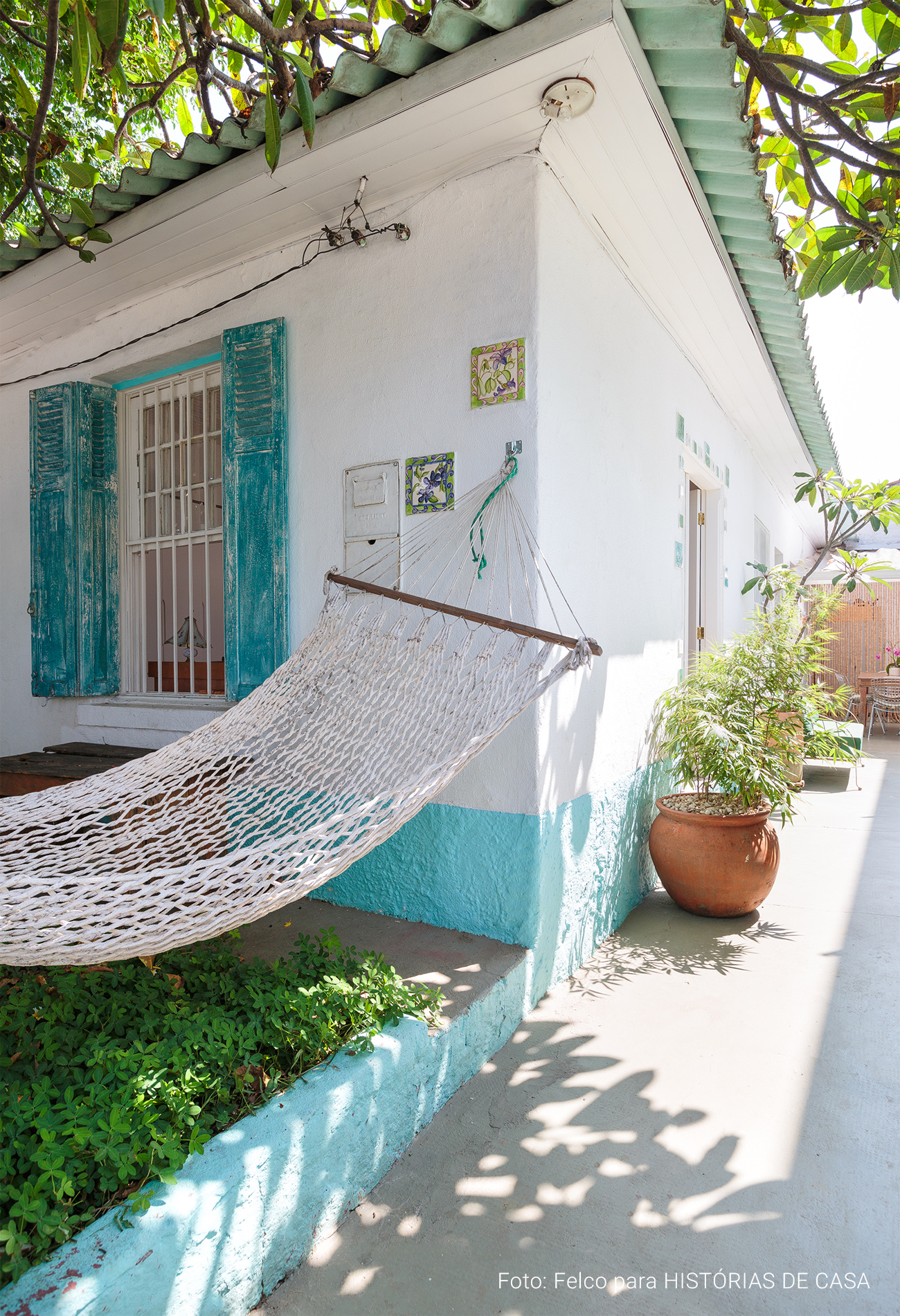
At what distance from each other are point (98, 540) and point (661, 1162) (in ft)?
10.2

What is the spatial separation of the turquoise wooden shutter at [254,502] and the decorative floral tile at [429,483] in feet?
1.80

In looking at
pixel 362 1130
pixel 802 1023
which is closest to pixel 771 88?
pixel 802 1023

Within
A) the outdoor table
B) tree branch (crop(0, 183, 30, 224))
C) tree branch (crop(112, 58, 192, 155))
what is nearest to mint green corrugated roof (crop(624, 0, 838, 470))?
tree branch (crop(112, 58, 192, 155))

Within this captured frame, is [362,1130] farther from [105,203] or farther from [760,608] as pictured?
[760,608]

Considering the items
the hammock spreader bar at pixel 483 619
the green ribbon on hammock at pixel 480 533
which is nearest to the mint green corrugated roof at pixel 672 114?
the green ribbon on hammock at pixel 480 533

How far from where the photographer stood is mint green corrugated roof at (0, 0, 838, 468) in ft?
5.73

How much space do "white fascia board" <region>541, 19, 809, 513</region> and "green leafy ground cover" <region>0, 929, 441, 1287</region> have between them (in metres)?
2.22

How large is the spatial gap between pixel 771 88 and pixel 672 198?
37 centimetres

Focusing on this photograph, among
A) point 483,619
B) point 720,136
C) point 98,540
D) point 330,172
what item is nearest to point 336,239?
point 330,172

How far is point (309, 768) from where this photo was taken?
2.00 metres

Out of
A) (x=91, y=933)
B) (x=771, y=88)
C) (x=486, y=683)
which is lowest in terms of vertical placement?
(x=91, y=933)

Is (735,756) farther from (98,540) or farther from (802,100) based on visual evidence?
(98,540)

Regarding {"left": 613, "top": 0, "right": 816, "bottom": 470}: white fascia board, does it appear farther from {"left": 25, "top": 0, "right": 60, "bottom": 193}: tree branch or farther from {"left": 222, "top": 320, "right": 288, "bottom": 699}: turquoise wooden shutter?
{"left": 222, "top": 320, "right": 288, "bottom": 699}: turquoise wooden shutter

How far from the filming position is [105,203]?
98.9 inches
